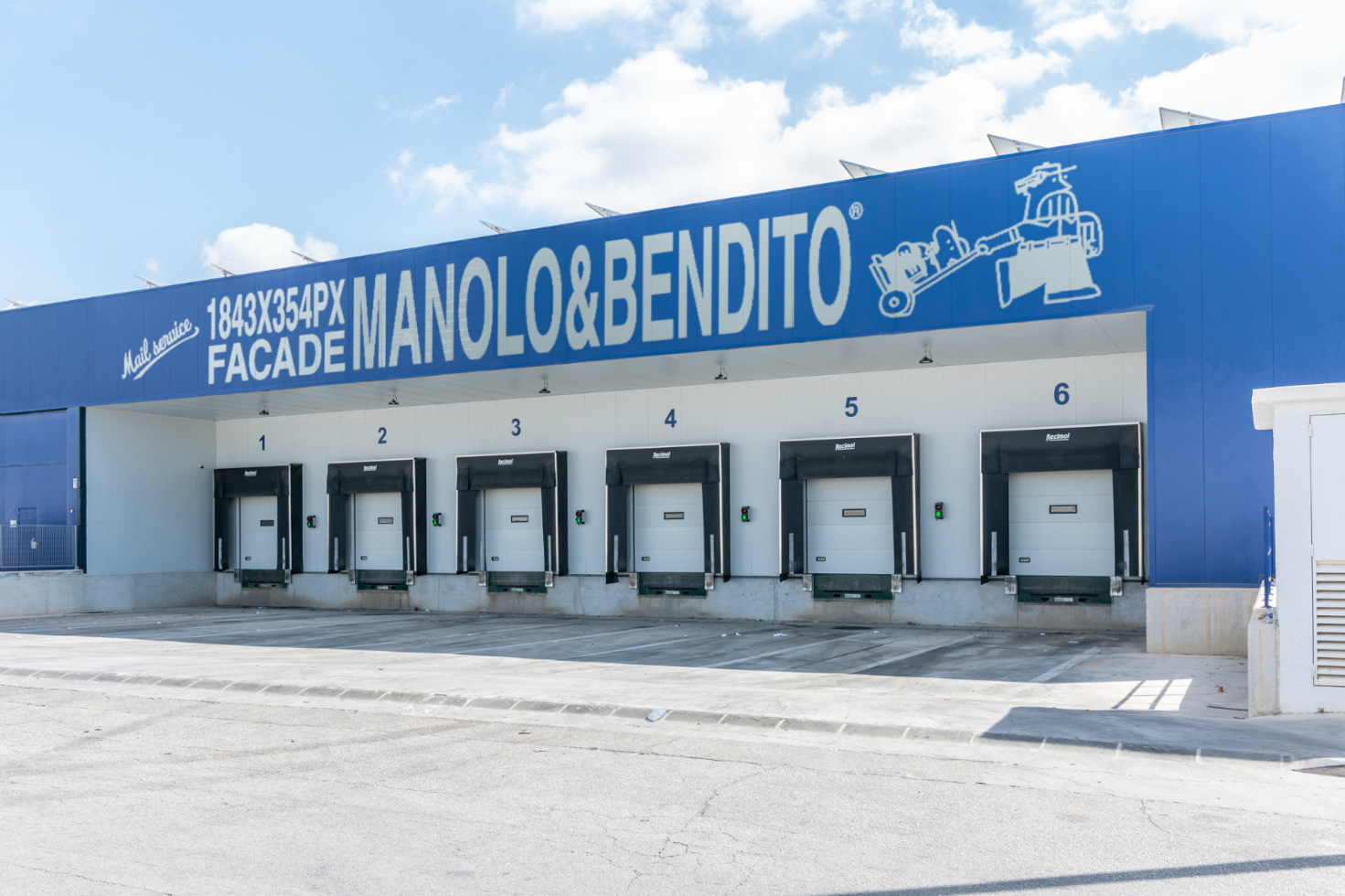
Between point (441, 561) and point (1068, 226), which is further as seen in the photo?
point (441, 561)

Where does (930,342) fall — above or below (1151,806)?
above

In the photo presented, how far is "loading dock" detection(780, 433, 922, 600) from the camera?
20375 mm

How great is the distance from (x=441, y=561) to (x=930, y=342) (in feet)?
43.7

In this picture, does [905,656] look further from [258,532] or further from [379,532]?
[258,532]

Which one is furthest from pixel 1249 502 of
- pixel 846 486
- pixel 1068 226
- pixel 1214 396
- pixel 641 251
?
pixel 641 251

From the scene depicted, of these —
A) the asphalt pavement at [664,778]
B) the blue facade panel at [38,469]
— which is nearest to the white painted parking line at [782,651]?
the asphalt pavement at [664,778]

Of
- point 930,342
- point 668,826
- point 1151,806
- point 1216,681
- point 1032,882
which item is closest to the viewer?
point 1032,882

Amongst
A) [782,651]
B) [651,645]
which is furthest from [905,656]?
[651,645]

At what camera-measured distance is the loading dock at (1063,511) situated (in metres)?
18.5

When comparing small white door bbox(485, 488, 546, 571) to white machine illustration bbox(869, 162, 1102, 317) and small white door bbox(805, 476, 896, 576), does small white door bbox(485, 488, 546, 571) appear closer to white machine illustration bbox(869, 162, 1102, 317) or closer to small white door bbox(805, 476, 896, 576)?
small white door bbox(805, 476, 896, 576)

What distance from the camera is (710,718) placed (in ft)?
33.1

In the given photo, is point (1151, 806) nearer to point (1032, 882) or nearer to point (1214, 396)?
point (1032, 882)

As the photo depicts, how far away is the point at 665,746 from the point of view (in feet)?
29.0

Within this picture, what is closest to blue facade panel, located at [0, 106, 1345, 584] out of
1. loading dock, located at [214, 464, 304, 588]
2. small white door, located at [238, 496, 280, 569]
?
loading dock, located at [214, 464, 304, 588]
